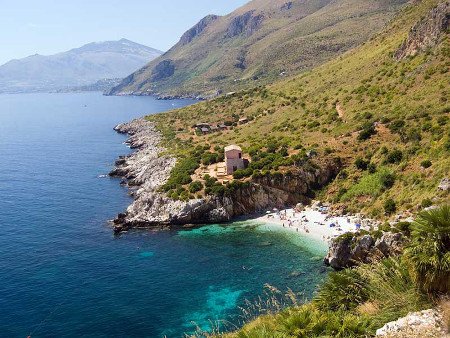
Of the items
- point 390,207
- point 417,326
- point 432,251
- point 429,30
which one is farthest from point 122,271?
point 429,30

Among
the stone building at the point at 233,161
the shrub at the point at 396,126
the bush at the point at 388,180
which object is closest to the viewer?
the bush at the point at 388,180

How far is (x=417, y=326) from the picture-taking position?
14109 mm

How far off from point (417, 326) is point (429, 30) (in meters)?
91.5

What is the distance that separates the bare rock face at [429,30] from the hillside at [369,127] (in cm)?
21

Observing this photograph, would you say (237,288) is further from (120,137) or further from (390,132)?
(120,137)

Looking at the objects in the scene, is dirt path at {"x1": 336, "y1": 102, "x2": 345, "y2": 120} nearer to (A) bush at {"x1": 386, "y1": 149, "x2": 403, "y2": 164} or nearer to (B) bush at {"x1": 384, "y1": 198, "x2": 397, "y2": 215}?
(A) bush at {"x1": 386, "y1": 149, "x2": 403, "y2": 164}

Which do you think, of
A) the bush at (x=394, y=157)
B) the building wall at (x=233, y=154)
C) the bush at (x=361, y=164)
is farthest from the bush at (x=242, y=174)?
the bush at (x=394, y=157)

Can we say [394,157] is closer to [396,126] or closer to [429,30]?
[396,126]

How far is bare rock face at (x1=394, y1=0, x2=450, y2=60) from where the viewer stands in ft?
287

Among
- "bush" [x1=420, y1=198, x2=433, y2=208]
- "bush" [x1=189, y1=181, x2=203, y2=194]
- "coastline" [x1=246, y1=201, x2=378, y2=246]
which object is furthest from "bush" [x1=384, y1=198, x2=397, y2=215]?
"bush" [x1=189, y1=181, x2=203, y2=194]

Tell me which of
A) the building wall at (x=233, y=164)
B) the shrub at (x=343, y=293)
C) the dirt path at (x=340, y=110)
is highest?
the dirt path at (x=340, y=110)

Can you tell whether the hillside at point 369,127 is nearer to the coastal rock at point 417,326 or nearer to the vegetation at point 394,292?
the vegetation at point 394,292

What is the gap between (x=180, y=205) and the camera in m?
67.9

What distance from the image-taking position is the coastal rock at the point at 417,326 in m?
13.3
